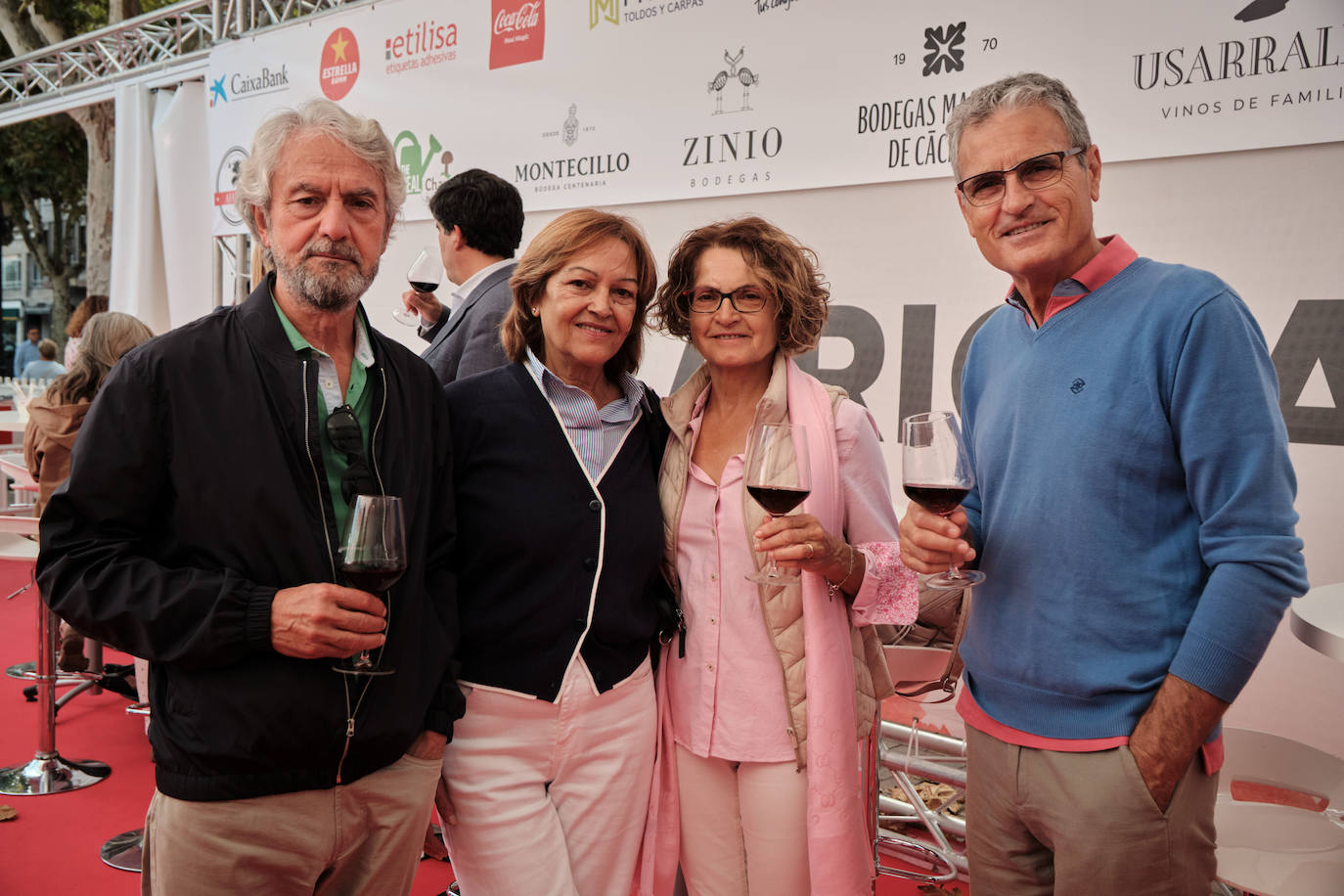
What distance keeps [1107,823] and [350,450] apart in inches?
51.6

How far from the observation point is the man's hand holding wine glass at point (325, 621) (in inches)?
55.4

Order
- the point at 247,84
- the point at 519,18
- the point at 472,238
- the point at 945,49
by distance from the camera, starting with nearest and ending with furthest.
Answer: the point at 472,238, the point at 945,49, the point at 519,18, the point at 247,84

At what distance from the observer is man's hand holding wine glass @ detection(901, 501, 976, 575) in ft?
4.99

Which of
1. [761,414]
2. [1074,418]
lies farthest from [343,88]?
[1074,418]

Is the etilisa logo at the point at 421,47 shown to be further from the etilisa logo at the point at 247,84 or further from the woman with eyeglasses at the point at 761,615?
the woman with eyeglasses at the point at 761,615

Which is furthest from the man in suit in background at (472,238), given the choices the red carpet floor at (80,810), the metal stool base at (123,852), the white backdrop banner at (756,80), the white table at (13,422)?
the white table at (13,422)

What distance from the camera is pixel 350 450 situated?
63.1 inches

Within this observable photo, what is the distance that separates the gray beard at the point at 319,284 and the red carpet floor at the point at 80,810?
210cm

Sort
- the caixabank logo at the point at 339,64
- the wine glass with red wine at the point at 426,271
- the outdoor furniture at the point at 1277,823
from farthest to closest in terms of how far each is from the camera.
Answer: the caixabank logo at the point at 339,64, the wine glass with red wine at the point at 426,271, the outdoor furniture at the point at 1277,823

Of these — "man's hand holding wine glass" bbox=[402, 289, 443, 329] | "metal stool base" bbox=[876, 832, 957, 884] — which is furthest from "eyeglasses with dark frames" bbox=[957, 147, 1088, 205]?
"man's hand holding wine glass" bbox=[402, 289, 443, 329]

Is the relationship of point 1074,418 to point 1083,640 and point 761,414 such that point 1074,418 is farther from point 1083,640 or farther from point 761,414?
point 761,414

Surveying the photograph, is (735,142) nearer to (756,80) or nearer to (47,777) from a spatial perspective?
(756,80)

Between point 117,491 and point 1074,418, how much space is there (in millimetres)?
1462


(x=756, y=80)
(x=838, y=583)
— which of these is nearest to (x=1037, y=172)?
(x=838, y=583)
